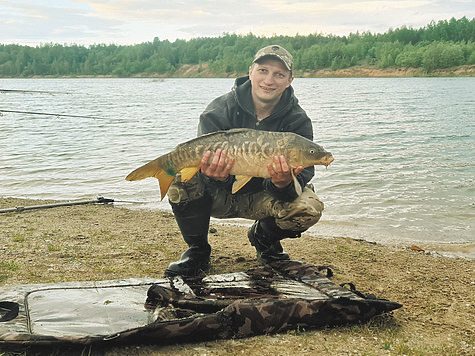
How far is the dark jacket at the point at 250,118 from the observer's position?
151 inches

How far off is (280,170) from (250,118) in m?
0.74

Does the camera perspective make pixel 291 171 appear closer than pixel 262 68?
Yes

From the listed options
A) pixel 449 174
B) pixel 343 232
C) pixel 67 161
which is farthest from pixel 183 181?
pixel 67 161

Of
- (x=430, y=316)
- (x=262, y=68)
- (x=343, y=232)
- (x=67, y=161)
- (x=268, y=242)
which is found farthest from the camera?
(x=67, y=161)

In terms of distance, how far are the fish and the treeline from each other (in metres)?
72.8

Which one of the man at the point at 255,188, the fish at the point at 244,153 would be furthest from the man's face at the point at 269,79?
the fish at the point at 244,153

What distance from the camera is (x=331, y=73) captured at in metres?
84.9

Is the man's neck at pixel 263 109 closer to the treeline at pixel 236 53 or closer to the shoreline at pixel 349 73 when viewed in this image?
the shoreline at pixel 349 73

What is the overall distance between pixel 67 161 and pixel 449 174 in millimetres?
7734

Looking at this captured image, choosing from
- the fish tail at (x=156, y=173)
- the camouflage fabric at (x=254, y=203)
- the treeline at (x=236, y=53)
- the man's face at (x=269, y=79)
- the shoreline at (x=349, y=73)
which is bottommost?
the camouflage fabric at (x=254, y=203)

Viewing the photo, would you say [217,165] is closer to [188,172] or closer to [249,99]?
[188,172]

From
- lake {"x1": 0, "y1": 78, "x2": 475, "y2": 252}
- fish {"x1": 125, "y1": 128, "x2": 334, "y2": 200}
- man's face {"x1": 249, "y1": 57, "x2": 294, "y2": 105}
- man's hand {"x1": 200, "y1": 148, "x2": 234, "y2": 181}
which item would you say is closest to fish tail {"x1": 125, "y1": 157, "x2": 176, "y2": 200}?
fish {"x1": 125, "y1": 128, "x2": 334, "y2": 200}

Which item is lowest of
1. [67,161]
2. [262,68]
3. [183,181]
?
[67,161]

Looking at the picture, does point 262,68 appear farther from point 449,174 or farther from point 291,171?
point 449,174
